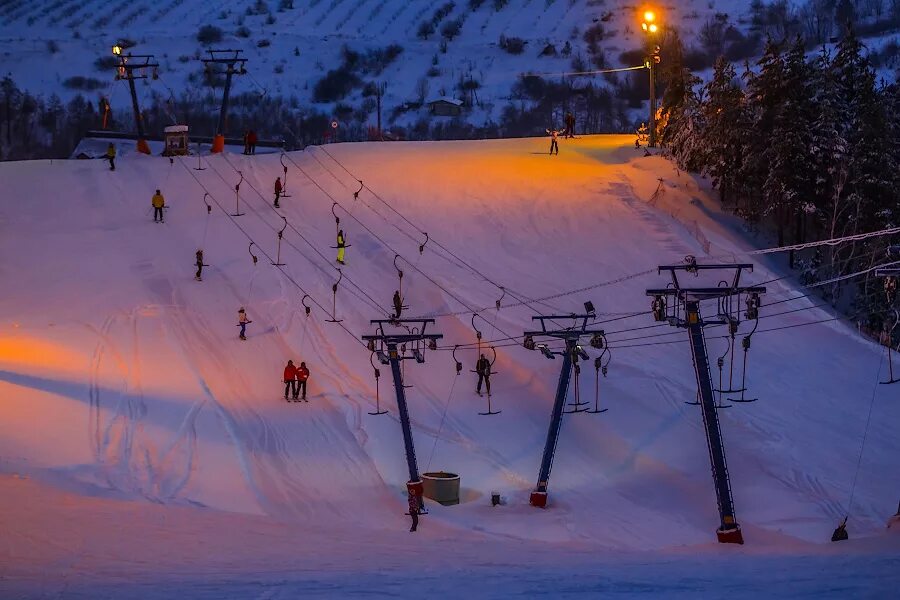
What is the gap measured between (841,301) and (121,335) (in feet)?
66.8

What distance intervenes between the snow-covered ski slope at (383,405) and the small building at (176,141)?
308cm

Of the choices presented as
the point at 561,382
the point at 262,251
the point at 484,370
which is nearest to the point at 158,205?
the point at 262,251

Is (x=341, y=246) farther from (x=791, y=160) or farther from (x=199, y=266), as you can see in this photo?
(x=791, y=160)

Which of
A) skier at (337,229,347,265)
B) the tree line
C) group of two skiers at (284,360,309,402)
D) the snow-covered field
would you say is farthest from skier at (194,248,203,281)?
the snow-covered field

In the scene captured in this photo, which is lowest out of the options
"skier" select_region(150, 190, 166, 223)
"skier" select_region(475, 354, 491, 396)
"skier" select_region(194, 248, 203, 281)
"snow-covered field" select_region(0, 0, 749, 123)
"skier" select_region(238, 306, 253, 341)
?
"skier" select_region(475, 354, 491, 396)

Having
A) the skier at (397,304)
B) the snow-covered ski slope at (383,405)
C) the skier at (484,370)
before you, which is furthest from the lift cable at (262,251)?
the skier at (484,370)

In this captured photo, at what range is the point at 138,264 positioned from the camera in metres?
32.5

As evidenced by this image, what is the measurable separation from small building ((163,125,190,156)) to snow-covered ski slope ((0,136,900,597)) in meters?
3.08

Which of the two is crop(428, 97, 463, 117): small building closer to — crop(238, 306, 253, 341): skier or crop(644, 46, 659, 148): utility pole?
crop(644, 46, 659, 148): utility pole

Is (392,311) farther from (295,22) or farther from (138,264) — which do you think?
(295,22)

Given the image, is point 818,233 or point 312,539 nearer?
point 312,539

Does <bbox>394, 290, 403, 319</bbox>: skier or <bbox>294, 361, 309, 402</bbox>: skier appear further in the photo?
<bbox>394, 290, 403, 319</bbox>: skier

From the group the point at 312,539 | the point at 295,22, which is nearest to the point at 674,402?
the point at 312,539

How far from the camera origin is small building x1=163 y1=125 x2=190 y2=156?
145 feet
